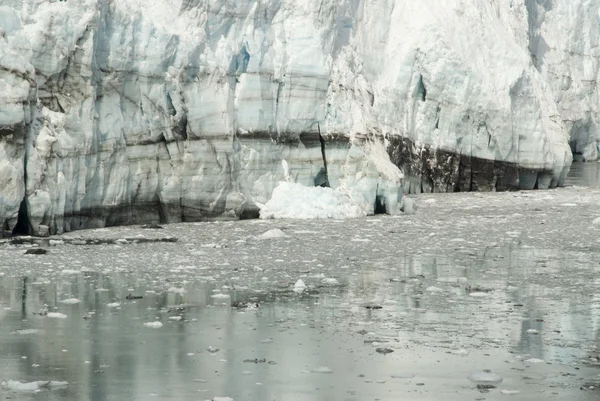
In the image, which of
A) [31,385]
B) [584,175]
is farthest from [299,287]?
[584,175]

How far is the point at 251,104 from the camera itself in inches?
675

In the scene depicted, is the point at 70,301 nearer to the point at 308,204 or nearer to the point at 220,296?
the point at 220,296

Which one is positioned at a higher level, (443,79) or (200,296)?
→ (443,79)

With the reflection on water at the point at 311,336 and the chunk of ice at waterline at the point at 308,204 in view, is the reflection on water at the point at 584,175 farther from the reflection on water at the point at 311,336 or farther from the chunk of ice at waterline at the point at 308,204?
the reflection on water at the point at 311,336

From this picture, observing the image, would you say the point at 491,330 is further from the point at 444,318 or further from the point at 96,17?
the point at 96,17

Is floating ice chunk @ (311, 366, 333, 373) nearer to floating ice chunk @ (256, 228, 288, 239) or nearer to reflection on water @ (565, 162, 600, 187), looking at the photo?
floating ice chunk @ (256, 228, 288, 239)

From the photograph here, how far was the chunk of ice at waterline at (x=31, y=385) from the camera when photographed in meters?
6.70

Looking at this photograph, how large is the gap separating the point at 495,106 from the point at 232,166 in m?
7.75

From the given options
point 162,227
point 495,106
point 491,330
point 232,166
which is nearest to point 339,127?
point 232,166

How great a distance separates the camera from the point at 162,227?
15.4 m

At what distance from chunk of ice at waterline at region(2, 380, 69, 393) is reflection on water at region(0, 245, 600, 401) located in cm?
7

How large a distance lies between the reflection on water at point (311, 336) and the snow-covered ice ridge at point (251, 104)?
3.72 meters

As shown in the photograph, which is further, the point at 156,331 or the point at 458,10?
the point at 458,10

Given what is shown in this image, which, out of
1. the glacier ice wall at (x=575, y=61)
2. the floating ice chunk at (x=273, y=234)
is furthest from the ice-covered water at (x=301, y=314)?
the glacier ice wall at (x=575, y=61)
